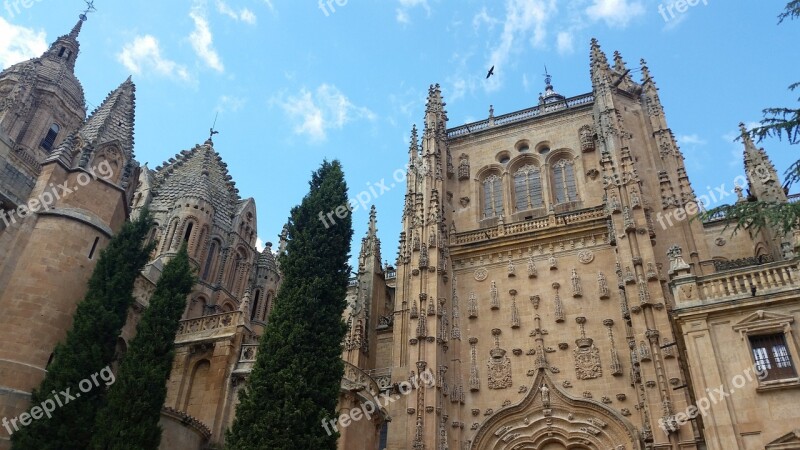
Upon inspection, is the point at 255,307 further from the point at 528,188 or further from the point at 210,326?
the point at 528,188

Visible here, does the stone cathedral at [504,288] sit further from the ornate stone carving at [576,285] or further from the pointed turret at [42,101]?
the pointed turret at [42,101]

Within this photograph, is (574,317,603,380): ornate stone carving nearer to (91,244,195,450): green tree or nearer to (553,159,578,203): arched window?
(553,159,578,203): arched window

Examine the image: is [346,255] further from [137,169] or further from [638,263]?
[638,263]

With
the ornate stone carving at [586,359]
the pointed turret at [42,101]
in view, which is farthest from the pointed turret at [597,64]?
the pointed turret at [42,101]

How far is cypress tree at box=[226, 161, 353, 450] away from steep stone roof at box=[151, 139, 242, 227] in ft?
51.4

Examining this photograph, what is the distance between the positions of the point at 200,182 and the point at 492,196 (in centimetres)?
1639

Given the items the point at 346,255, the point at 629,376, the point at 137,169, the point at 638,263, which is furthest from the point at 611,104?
the point at 137,169

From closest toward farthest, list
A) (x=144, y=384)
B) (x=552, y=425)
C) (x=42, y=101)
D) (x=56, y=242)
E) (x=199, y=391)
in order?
(x=144, y=384), (x=56, y=242), (x=199, y=391), (x=552, y=425), (x=42, y=101)

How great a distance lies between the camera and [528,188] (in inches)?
1204

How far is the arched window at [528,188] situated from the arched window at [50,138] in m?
30.6

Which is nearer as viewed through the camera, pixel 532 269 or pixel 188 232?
pixel 532 269

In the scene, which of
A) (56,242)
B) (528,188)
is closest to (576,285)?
(528,188)

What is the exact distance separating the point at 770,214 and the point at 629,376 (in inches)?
410

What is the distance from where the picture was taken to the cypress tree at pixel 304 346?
49.9 ft
